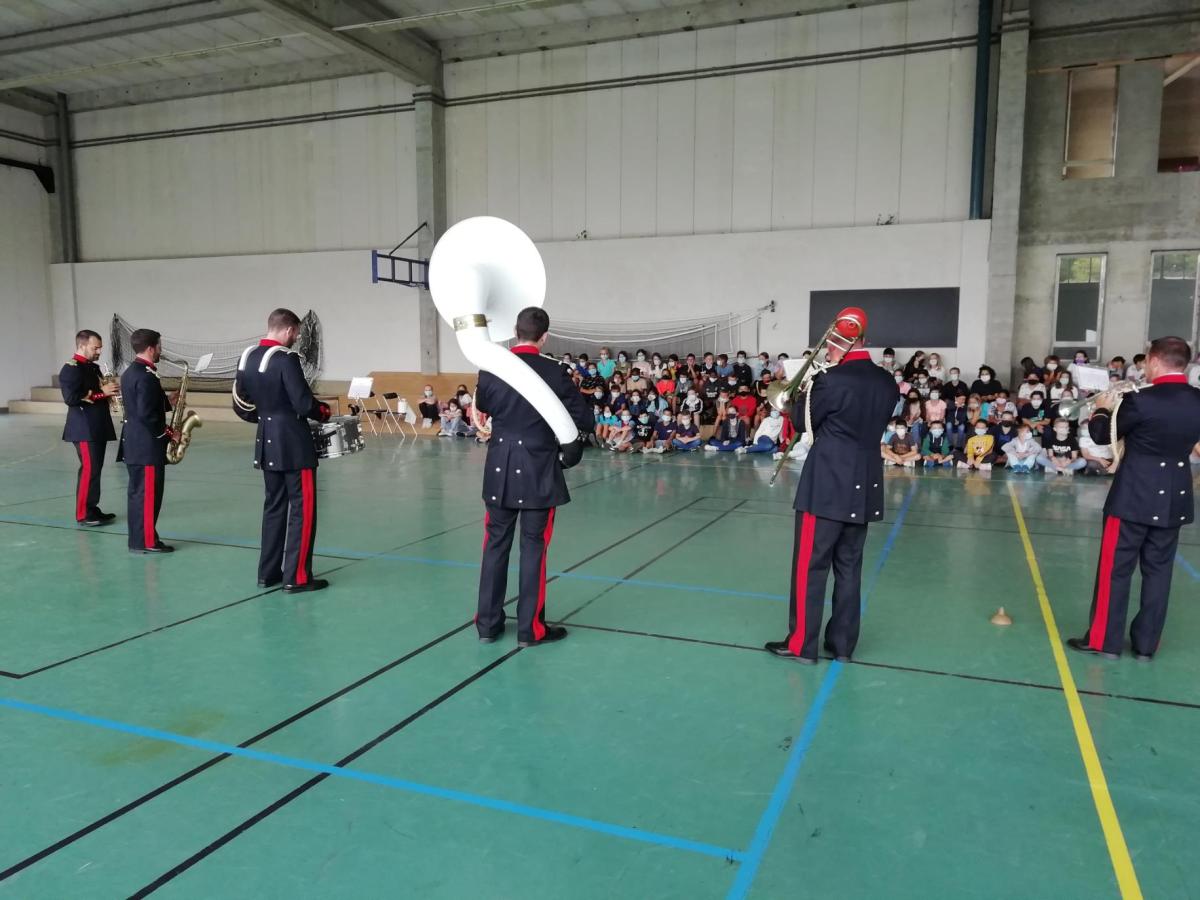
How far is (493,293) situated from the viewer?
14.3 ft

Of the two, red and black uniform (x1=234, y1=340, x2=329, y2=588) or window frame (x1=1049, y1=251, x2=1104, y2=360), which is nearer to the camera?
red and black uniform (x1=234, y1=340, x2=329, y2=588)

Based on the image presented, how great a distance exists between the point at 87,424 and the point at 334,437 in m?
3.25

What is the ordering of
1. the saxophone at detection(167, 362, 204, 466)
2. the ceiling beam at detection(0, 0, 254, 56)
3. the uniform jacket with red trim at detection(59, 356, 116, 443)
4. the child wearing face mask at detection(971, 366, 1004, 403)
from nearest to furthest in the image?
1. the saxophone at detection(167, 362, 204, 466)
2. the uniform jacket with red trim at detection(59, 356, 116, 443)
3. the child wearing face mask at detection(971, 366, 1004, 403)
4. the ceiling beam at detection(0, 0, 254, 56)

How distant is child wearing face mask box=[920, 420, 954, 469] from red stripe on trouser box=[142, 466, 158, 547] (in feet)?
33.9

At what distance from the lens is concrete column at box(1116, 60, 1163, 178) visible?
50.2 feet

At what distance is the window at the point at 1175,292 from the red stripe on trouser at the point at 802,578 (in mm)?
14662

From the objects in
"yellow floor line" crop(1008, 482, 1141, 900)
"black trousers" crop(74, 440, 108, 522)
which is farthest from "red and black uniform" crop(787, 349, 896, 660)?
"black trousers" crop(74, 440, 108, 522)

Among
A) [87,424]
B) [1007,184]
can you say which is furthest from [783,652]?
[1007,184]

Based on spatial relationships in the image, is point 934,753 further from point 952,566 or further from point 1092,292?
point 1092,292

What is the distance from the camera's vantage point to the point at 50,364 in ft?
82.1

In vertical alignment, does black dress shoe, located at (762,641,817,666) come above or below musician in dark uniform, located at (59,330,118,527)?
below

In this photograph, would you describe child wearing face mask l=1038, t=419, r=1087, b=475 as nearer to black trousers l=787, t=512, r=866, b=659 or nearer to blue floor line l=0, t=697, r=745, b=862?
black trousers l=787, t=512, r=866, b=659

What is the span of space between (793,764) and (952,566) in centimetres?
385

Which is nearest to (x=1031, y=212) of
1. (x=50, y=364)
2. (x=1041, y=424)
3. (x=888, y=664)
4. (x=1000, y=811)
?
(x=1041, y=424)
